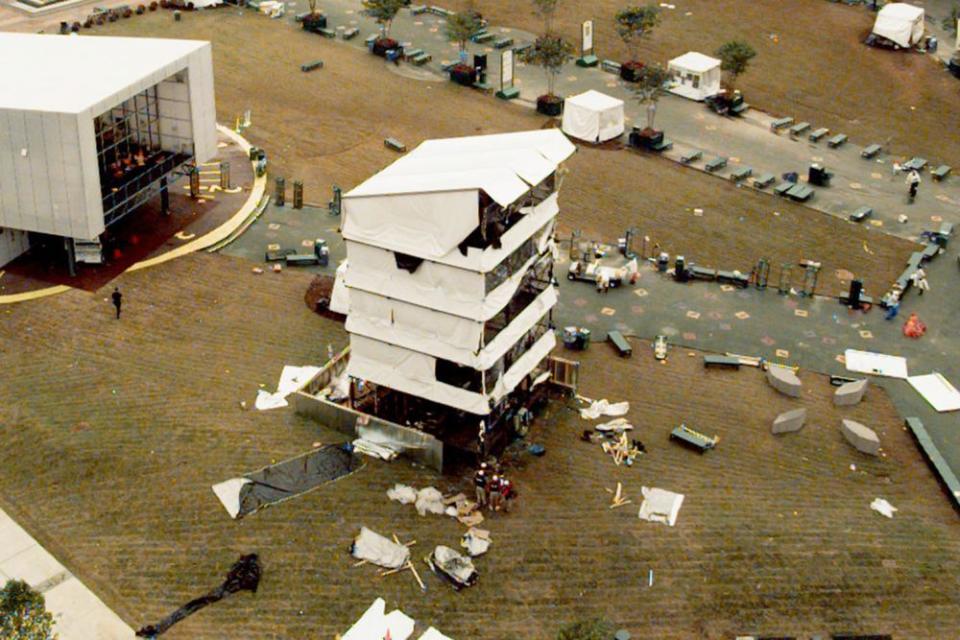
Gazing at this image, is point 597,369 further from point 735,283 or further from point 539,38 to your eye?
point 539,38

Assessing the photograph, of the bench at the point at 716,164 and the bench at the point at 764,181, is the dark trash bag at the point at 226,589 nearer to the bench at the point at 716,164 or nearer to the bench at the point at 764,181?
the bench at the point at 764,181

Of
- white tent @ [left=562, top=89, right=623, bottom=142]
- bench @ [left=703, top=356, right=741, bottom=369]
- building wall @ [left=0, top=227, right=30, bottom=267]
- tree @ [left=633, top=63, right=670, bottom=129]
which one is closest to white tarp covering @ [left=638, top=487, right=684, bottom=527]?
bench @ [left=703, top=356, right=741, bottom=369]

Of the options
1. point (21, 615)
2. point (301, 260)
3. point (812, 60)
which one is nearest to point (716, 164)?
point (812, 60)

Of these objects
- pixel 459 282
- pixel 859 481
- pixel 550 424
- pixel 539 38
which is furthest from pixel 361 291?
pixel 539 38

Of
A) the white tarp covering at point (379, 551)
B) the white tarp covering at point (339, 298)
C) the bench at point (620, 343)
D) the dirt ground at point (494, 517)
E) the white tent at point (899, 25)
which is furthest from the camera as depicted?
the white tent at point (899, 25)

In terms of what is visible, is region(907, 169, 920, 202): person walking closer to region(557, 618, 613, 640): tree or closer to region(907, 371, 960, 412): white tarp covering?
region(907, 371, 960, 412): white tarp covering

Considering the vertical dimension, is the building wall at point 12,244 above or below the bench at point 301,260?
above

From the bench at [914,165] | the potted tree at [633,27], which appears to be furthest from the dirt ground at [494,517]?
the potted tree at [633,27]
